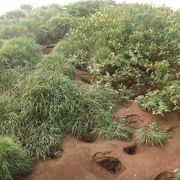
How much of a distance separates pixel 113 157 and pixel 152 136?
788mm

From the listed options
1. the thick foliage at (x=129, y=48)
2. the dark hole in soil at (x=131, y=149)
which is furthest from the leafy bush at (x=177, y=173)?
the thick foliage at (x=129, y=48)

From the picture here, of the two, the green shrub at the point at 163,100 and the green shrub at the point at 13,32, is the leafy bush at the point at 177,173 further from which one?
the green shrub at the point at 13,32

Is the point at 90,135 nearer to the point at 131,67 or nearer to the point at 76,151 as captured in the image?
the point at 76,151

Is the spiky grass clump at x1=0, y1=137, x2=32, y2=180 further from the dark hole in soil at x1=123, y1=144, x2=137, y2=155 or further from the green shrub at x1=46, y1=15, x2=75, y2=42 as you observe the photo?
the green shrub at x1=46, y1=15, x2=75, y2=42

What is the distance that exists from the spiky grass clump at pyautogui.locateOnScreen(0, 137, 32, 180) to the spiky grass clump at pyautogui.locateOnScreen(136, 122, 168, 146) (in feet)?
6.60

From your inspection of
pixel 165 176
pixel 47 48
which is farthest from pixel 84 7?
pixel 165 176

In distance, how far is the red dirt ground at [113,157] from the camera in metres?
6.90

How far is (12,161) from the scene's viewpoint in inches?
268

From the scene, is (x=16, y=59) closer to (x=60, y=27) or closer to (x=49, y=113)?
(x=49, y=113)

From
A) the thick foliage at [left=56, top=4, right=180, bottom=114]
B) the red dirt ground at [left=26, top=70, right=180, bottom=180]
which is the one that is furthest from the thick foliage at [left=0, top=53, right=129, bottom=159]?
the thick foliage at [left=56, top=4, right=180, bottom=114]

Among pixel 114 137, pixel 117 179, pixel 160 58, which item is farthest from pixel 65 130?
pixel 160 58

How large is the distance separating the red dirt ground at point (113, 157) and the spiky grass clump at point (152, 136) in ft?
0.31

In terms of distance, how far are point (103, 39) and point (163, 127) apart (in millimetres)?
3268

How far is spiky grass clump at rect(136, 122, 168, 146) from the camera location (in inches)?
291
